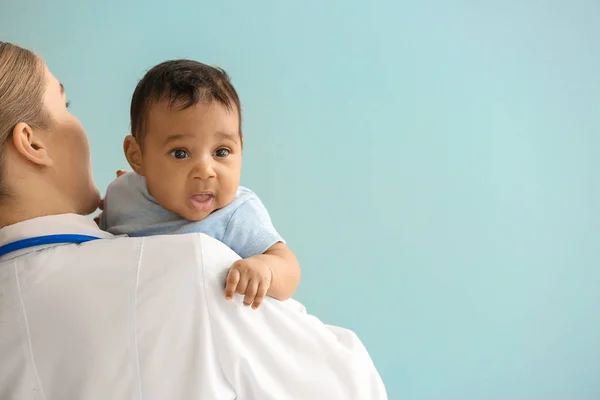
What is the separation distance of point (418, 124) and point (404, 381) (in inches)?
38.2

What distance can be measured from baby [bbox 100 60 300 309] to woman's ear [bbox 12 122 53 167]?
158 millimetres

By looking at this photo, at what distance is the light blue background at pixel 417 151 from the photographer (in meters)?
Answer: 2.64

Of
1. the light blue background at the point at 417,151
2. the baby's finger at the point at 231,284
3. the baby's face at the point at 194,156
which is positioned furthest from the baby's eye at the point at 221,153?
the light blue background at the point at 417,151

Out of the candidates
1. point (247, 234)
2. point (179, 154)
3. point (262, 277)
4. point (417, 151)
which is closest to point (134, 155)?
point (179, 154)

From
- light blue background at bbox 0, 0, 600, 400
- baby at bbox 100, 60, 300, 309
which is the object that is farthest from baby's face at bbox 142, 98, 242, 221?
light blue background at bbox 0, 0, 600, 400

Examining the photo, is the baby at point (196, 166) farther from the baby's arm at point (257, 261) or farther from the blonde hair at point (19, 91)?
the blonde hair at point (19, 91)

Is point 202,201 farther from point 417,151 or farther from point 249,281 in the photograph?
point 417,151

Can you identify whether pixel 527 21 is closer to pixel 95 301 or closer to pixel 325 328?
pixel 325 328

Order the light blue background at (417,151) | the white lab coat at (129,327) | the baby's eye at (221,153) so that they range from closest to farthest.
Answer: the white lab coat at (129,327) → the baby's eye at (221,153) → the light blue background at (417,151)

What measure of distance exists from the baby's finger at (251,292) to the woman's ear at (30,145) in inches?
14.3

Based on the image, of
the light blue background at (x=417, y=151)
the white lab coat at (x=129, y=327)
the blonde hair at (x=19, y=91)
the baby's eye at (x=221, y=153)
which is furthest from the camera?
the light blue background at (x=417, y=151)

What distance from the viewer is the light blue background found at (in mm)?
2645

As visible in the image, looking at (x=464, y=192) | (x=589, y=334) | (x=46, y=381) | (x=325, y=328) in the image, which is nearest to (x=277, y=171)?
(x=464, y=192)

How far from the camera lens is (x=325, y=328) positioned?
1.07m
